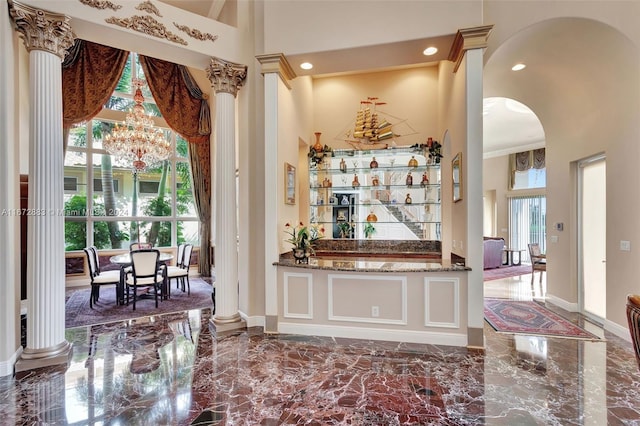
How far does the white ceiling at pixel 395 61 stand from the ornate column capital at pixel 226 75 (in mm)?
711

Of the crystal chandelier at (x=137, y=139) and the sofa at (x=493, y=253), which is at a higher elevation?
the crystal chandelier at (x=137, y=139)

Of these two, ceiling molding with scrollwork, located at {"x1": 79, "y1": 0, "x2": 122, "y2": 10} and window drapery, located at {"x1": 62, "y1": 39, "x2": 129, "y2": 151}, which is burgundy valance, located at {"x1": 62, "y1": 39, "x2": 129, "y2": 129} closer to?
window drapery, located at {"x1": 62, "y1": 39, "x2": 129, "y2": 151}

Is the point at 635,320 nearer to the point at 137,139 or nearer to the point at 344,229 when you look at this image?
the point at 344,229

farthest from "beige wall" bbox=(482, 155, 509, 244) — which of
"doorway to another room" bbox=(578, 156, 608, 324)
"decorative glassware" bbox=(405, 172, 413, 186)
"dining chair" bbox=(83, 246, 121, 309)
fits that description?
"dining chair" bbox=(83, 246, 121, 309)

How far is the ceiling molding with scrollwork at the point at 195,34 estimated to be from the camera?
3.66 metres

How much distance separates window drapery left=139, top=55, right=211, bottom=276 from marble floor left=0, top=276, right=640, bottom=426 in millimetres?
4375

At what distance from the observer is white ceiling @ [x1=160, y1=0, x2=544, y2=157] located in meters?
3.69

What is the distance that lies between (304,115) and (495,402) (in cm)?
455

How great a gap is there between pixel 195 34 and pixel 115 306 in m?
4.59

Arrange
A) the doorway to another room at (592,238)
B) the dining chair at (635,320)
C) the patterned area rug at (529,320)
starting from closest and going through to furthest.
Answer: the dining chair at (635,320), the patterned area rug at (529,320), the doorway to another room at (592,238)

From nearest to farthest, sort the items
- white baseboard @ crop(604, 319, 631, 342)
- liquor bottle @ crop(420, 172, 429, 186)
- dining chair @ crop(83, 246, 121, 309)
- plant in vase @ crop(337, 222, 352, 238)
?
1. white baseboard @ crop(604, 319, 631, 342)
2. liquor bottle @ crop(420, 172, 429, 186)
3. dining chair @ crop(83, 246, 121, 309)
4. plant in vase @ crop(337, 222, 352, 238)

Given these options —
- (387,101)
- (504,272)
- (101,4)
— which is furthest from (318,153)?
(504,272)

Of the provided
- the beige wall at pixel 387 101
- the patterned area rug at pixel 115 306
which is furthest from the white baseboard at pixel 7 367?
the beige wall at pixel 387 101

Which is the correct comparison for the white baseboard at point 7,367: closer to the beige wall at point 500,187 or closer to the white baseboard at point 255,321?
the white baseboard at point 255,321
